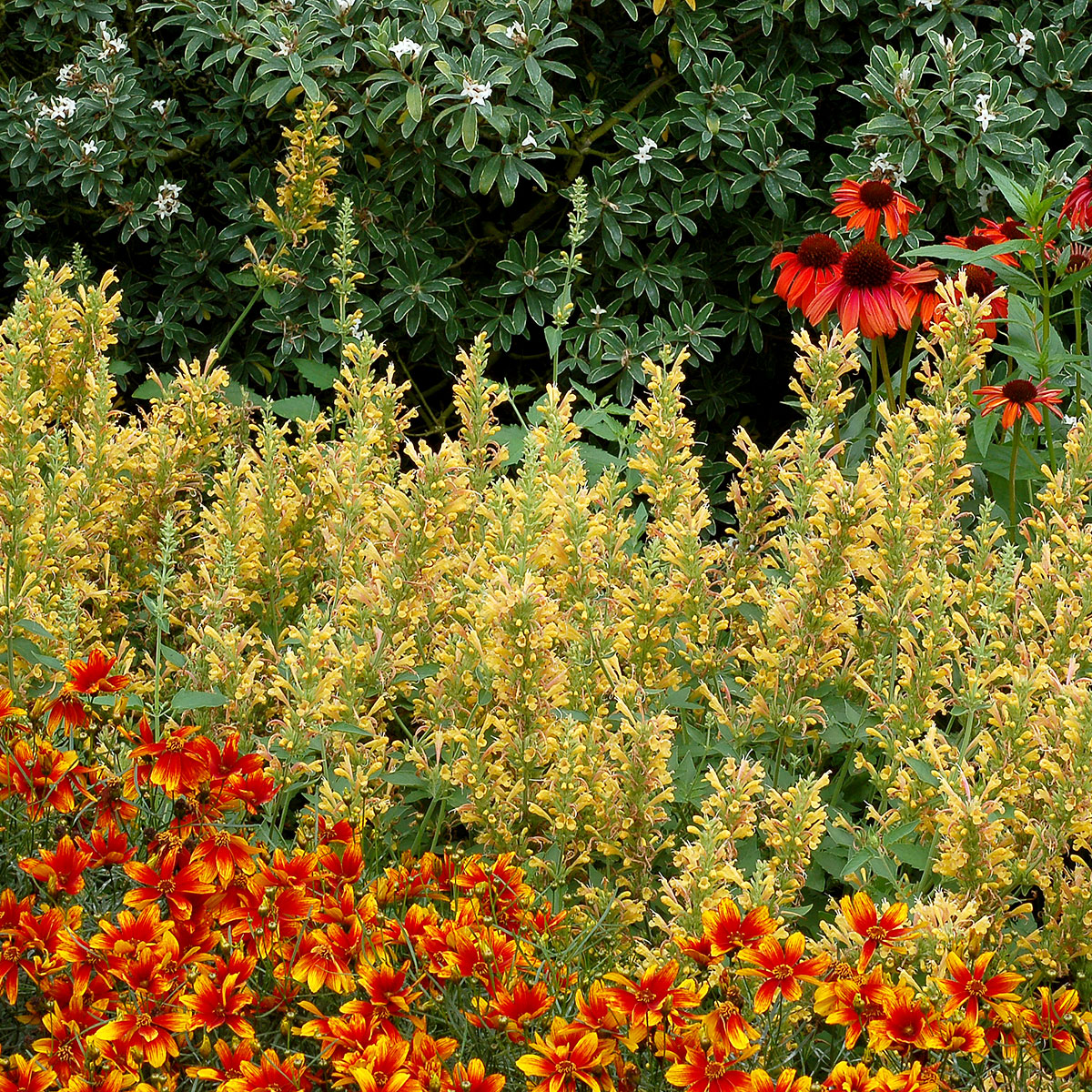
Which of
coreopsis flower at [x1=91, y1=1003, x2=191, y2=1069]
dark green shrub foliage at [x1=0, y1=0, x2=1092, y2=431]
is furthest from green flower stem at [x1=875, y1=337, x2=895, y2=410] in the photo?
coreopsis flower at [x1=91, y1=1003, x2=191, y2=1069]

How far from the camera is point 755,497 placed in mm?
2264

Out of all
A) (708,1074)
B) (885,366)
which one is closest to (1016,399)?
(885,366)

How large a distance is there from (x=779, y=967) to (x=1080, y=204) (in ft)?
7.30

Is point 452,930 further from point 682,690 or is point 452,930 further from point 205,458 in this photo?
point 205,458

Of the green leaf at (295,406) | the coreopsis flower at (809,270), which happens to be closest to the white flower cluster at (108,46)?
the green leaf at (295,406)

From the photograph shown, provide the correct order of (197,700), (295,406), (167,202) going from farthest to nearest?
(167,202) < (295,406) < (197,700)

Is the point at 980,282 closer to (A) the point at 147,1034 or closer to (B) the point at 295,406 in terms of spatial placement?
(B) the point at 295,406

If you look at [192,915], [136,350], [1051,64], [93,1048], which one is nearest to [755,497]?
[192,915]

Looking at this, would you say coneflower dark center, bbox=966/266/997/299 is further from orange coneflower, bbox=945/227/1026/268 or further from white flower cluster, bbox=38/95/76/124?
white flower cluster, bbox=38/95/76/124

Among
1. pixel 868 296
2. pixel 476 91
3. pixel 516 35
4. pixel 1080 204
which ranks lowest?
pixel 868 296

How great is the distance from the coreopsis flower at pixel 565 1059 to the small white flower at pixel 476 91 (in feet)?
8.91

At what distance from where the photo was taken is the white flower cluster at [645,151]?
3914mm

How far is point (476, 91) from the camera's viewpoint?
11.8 ft

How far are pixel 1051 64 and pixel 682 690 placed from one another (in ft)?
9.28
